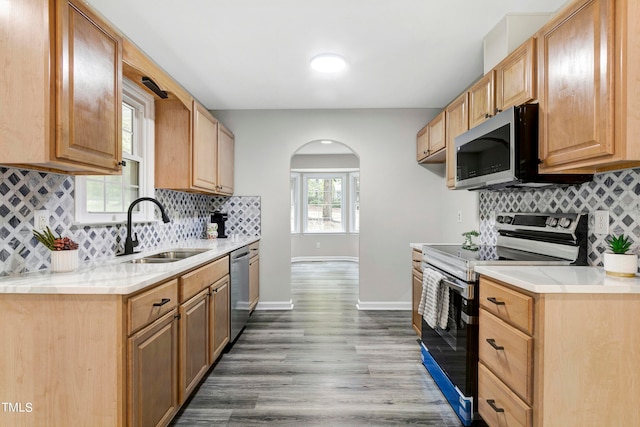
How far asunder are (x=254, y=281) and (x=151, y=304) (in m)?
2.32

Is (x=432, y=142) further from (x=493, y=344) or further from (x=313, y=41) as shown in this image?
(x=493, y=344)

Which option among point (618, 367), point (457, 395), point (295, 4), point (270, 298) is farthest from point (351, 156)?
point (618, 367)

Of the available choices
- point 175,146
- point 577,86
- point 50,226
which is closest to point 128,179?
point 175,146

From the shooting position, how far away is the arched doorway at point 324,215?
7.96 meters

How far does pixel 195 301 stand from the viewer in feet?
7.01

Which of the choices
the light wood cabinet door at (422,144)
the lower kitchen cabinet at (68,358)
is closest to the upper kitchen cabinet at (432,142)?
the light wood cabinet door at (422,144)

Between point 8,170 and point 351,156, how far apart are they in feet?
21.0

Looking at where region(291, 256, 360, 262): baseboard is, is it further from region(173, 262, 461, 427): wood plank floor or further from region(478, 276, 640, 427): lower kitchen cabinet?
region(478, 276, 640, 427): lower kitchen cabinet

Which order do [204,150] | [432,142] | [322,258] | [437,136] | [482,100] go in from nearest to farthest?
[482,100] → [204,150] → [437,136] → [432,142] → [322,258]

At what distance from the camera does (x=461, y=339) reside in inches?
77.0

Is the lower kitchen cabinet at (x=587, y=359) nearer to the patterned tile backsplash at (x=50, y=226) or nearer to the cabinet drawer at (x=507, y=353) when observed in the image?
the cabinet drawer at (x=507, y=353)

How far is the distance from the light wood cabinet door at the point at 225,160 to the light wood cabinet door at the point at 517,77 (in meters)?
2.64

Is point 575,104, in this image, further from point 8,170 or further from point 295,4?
point 8,170

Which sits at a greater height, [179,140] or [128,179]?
[179,140]
